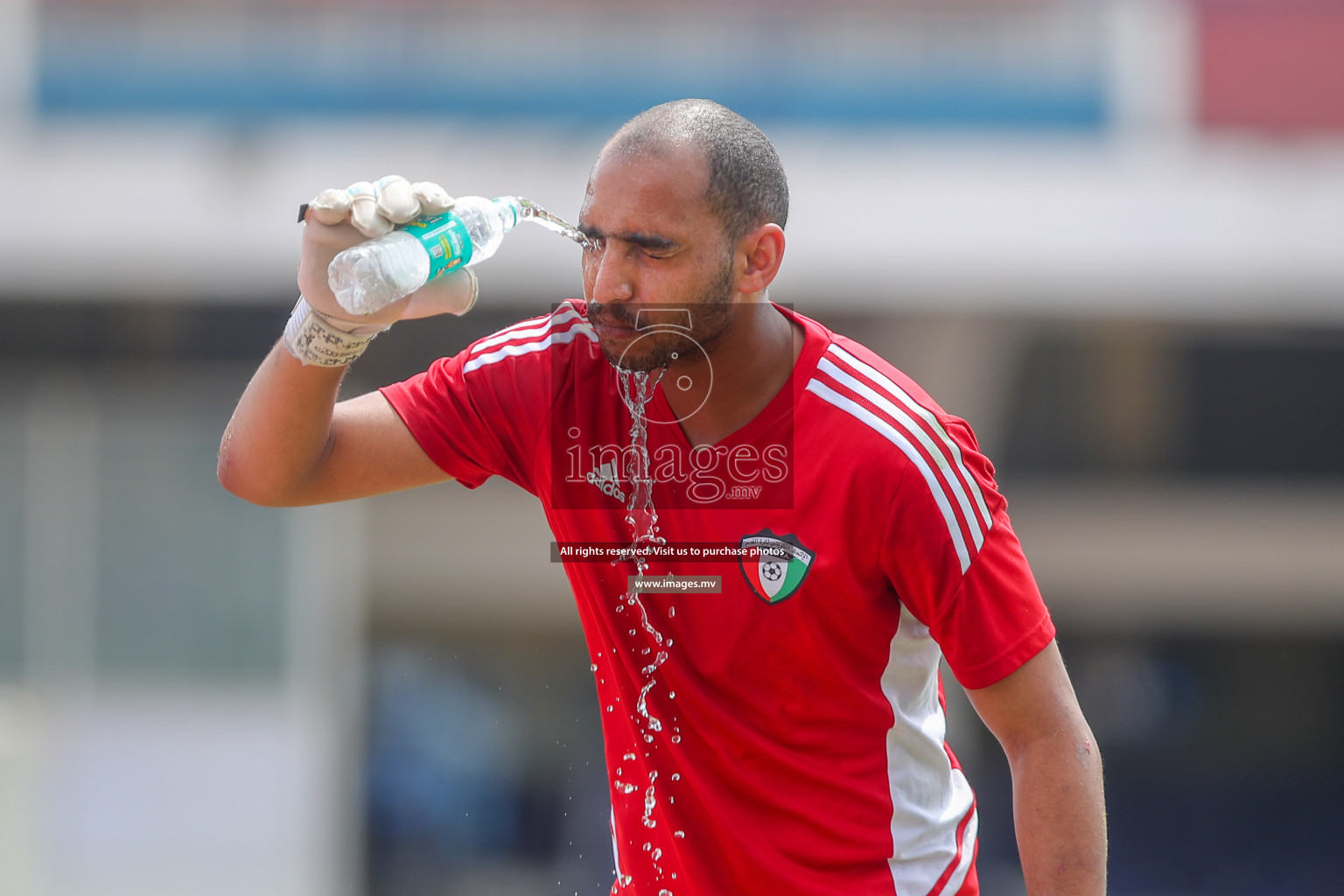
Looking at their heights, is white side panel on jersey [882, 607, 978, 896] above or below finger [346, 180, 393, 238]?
below

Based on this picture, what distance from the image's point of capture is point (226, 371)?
504 inches

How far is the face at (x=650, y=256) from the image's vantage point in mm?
2658

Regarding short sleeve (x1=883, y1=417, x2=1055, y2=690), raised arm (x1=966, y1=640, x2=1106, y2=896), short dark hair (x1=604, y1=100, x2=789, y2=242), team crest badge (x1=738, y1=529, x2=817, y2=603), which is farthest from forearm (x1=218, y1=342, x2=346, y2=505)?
raised arm (x1=966, y1=640, x2=1106, y2=896)

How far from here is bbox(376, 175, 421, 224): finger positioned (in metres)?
2.46

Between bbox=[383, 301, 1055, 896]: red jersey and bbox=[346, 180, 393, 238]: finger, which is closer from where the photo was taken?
bbox=[346, 180, 393, 238]: finger

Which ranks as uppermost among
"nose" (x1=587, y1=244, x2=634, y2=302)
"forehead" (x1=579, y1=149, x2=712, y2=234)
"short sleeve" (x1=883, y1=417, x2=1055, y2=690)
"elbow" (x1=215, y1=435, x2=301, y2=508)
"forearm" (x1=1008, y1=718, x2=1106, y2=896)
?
"forehead" (x1=579, y1=149, x2=712, y2=234)

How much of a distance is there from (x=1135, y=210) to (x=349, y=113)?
269 inches

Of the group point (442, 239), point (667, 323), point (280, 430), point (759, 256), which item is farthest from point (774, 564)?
point (280, 430)

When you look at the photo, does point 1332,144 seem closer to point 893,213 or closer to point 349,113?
point 893,213

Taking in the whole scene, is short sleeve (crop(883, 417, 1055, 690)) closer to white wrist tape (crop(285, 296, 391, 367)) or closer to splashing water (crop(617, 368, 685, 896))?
splashing water (crop(617, 368, 685, 896))

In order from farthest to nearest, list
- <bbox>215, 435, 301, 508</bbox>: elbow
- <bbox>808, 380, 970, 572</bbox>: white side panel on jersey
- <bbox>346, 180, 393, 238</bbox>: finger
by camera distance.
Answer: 1. <bbox>215, 435, 301, 508</bbox>: elbow
2. <bbox>808, 380, 970, 572</bbox>: white side panel on jersey
3. <bbox>346, 180, 393, 238</bbox>: finger

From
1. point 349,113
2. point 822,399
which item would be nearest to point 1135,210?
point 349,113

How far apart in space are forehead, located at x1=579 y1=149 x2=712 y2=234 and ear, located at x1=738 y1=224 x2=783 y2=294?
0.14 meters

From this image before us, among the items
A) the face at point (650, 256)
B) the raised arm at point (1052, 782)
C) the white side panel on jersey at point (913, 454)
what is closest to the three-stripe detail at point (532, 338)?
the face at point (650, 256)
